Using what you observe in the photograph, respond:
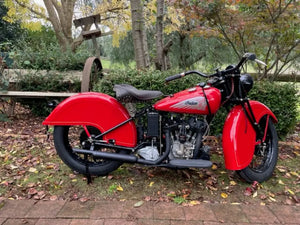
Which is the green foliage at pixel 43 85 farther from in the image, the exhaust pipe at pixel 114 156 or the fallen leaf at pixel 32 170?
the exhaust pipe at pixel 114 156

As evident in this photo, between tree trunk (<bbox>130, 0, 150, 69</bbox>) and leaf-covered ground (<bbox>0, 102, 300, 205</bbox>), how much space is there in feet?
7.88

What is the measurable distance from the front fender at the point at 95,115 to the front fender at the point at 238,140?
974 millimetres

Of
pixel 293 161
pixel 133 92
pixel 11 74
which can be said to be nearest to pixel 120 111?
pixel 133 92

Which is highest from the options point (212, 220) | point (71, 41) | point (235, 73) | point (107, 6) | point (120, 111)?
point (107, 6)

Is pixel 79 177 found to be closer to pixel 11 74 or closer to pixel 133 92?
pixel 133 92

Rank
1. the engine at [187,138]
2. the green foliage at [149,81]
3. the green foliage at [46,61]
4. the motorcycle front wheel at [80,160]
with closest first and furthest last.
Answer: the engine at [187,138] → the motorcycle front wheel at [80,160] → the green foliage at [149,81] → the green foliage at [46,61]

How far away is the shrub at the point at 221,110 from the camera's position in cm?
360

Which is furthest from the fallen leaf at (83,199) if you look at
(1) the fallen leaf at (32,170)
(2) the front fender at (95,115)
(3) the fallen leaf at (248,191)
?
(3) the fallen leaf at (248,191)

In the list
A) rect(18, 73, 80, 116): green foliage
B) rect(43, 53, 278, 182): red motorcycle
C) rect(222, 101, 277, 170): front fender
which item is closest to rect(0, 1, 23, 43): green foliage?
rect(18, 73, 80, 116): green foliage

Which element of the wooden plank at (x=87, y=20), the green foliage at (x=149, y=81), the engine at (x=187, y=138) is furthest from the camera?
the wooden plank at (x=87, y=20)

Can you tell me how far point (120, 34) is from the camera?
35.5 feet

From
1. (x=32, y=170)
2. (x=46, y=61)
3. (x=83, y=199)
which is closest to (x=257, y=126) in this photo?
(x=83, y=199)

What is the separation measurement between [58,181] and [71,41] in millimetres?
8471

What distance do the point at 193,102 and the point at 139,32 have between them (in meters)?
2.79
